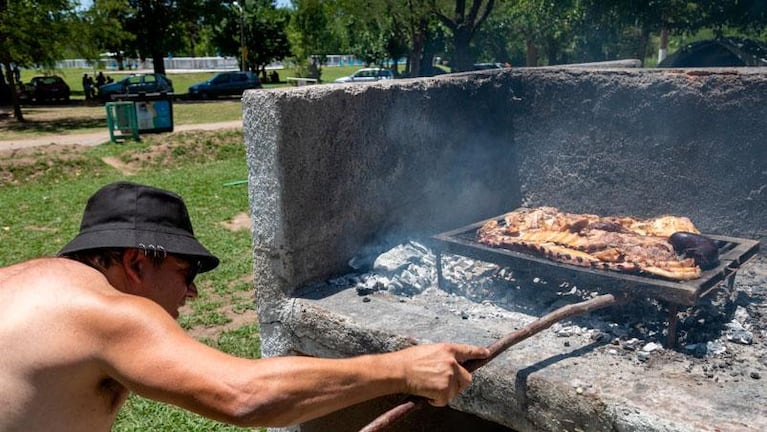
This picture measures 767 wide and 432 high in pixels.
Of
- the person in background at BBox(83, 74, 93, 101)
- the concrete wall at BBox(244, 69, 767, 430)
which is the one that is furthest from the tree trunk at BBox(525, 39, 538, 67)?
the concrete wall at BBox(244, 69, 767, 430)

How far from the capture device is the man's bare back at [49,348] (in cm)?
178

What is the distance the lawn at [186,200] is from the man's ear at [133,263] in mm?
2466

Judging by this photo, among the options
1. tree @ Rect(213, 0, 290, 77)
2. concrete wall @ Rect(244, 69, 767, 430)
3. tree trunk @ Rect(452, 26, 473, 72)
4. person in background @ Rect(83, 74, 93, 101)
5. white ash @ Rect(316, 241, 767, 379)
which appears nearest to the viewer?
white ash @ Rect(316, 241, 767, 379)

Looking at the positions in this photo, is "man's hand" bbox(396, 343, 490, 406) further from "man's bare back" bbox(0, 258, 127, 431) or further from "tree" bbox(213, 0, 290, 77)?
"tree" bbox(213, 0, 290, 77)

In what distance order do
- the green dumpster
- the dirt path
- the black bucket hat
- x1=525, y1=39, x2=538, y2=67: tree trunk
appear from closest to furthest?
1. the black bucket hat
2. the green dumpster
3. the dirt path
4. x1=525, y1=39, x2=538, y2=67: tree trunk

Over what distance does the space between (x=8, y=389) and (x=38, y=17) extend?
21.0 meters

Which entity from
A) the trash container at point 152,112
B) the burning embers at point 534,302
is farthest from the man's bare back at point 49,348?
the trash container at point 152,112

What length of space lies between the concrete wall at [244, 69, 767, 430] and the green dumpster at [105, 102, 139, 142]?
44.7 feet

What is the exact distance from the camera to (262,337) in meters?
3.62

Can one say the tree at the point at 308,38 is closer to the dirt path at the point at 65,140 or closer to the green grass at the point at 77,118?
the green grass at the point at 77,118

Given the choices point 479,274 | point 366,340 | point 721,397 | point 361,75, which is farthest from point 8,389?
point 361,75

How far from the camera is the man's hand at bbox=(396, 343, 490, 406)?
2152 millimetres

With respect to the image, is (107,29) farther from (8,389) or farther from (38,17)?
(8,389)

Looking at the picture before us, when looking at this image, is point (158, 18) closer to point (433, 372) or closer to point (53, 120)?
point (53, 120)
